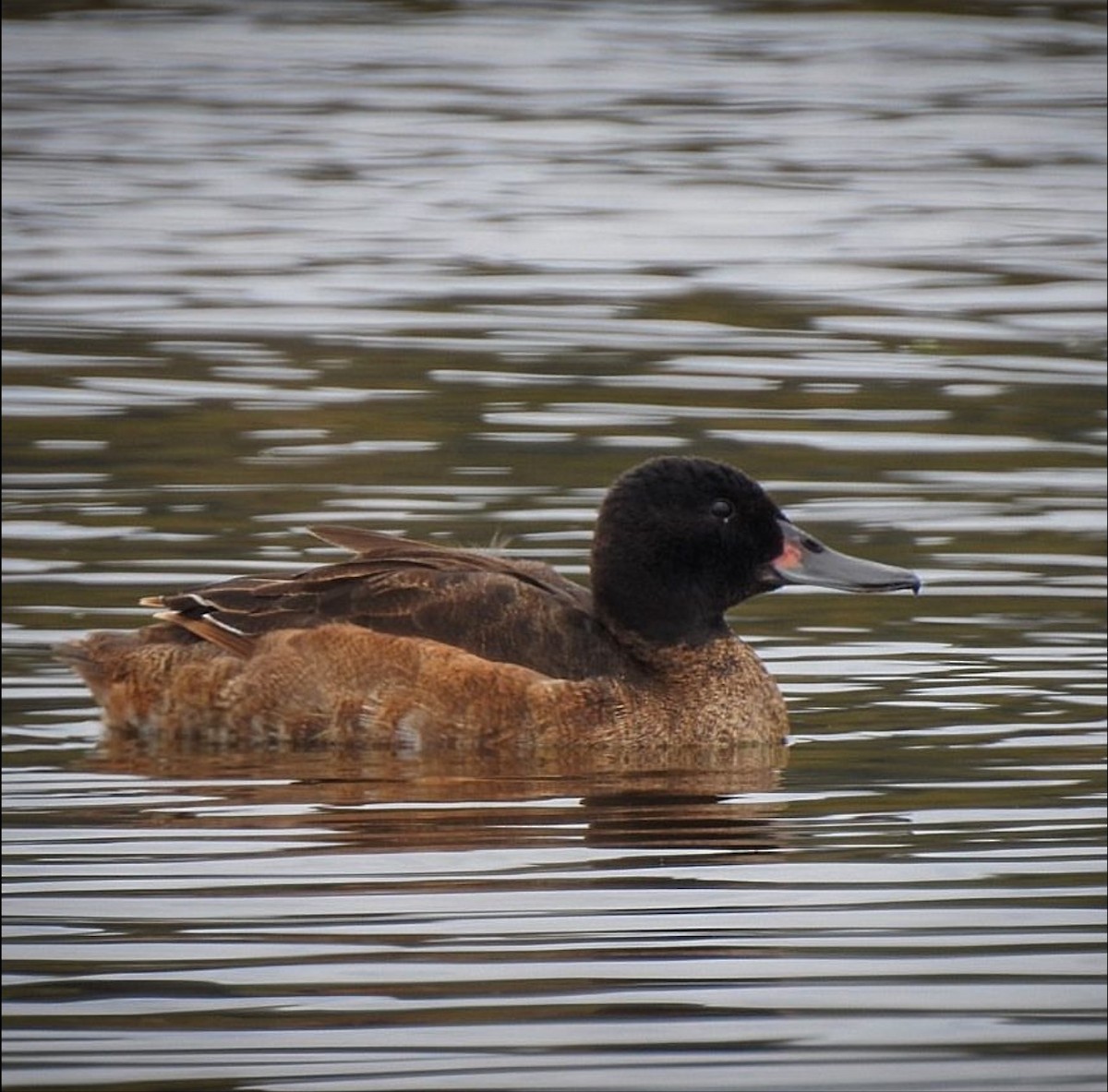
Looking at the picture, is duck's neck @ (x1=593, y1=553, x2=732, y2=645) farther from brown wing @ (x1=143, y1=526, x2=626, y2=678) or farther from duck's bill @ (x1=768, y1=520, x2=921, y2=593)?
Result: duck's bill @ (x1=768, y1=520, x2=921, y2=593)

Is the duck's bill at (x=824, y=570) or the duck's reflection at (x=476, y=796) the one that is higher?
the duck's bill at (x=824, y=570)

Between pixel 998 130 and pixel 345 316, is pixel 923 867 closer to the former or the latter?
pixel 345 316

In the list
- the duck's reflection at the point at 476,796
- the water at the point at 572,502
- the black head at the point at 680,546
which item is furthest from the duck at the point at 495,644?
the water at the point at 572,502

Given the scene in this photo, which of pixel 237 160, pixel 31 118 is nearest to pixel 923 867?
pixel 237 160

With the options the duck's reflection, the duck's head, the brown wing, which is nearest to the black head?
the duck's head

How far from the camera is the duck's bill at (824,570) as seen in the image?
34.6 ft

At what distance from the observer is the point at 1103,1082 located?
6.53m

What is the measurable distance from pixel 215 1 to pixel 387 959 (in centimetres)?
2796

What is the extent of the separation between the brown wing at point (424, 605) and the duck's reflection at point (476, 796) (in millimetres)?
400

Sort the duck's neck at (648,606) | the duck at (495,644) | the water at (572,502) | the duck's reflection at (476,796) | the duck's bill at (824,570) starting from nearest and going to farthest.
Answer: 1. the water at (572,502)
2. the duck's reflection at (476,796)
3. the duck at (495,644)
4. the duck's neck at (648,606)
5. the duck's bill at (824,570)

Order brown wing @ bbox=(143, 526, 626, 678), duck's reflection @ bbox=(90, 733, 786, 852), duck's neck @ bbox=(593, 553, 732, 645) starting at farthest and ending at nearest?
duck's neck @ bbox=(593, 553, 732, 645) < brown wing @ bbox=(143, 526, 626, 678) < duck's reflection @ bbox=(90, 733, 786, 852)

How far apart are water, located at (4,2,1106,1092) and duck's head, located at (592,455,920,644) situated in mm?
432

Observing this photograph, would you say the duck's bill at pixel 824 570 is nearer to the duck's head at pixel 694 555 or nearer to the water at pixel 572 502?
the duck's head at pixel 694 555

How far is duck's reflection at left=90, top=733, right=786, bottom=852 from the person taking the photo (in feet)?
28.8
